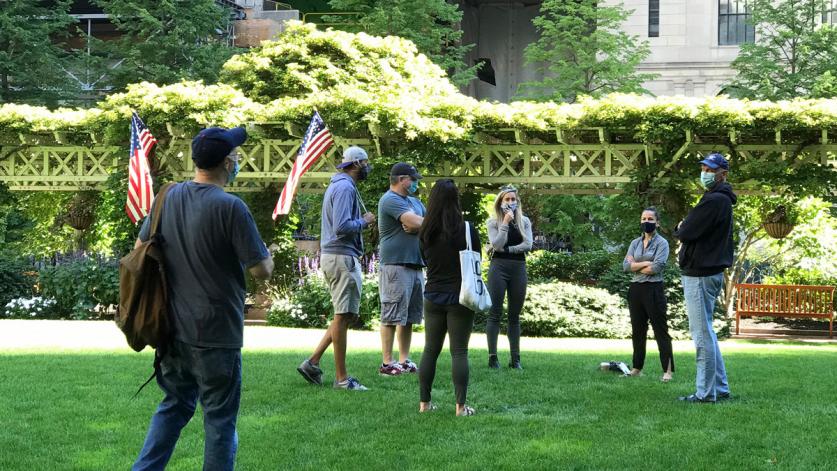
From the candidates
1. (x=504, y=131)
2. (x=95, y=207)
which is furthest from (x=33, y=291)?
(x=504, y=131)

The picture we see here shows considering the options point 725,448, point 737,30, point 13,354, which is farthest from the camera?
point 737,30

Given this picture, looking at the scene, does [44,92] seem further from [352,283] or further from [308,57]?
[352,283]

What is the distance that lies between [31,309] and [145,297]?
17685 millimetres

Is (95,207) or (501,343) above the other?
(95,207)

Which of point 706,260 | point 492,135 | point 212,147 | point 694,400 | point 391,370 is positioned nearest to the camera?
point 212,147

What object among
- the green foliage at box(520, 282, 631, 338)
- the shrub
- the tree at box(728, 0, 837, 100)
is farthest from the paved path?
the tree at box(728, 0, 837, 100)

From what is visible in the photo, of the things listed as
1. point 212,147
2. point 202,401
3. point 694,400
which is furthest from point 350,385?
point 212,147

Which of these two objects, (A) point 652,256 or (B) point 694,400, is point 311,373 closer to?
(B) point 694,400

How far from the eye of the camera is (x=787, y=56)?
1478 inches

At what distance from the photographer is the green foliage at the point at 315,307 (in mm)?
19562

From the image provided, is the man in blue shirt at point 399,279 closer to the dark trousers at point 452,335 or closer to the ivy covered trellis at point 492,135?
the dark trousers at point 452,335

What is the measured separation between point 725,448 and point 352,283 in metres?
3.53

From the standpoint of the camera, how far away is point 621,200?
829 inches

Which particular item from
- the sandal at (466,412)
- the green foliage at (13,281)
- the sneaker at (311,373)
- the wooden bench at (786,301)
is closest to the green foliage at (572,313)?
the wooden bench at (786,301)
